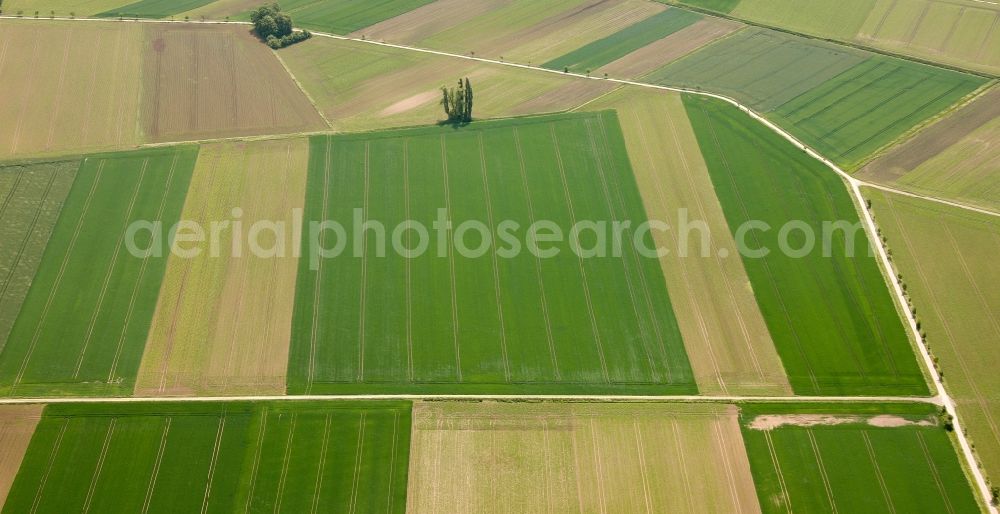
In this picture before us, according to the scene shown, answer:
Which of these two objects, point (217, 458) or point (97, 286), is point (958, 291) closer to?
point (217, 458)

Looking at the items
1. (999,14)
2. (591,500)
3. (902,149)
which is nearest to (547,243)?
(591,500)

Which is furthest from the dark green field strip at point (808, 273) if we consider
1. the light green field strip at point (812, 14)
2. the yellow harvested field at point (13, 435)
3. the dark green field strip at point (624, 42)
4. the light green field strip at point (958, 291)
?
the yellow harvested field at point (13, 435)

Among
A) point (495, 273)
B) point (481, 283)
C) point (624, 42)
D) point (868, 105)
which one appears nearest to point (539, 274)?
point (495, 273)

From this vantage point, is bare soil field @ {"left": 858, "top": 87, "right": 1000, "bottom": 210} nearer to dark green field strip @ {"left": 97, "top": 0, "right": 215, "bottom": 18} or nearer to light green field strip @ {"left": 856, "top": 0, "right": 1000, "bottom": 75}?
light green field strip @ {"left": 856, "top": 0, "right": 1000, "bottom": 75}

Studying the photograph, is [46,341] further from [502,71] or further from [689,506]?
[502,71]

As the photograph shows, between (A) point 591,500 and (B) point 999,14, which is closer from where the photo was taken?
(A) point 591,500

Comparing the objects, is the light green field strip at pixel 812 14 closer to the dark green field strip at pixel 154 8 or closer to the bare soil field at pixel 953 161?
the bare soil field at pixel 953 161
